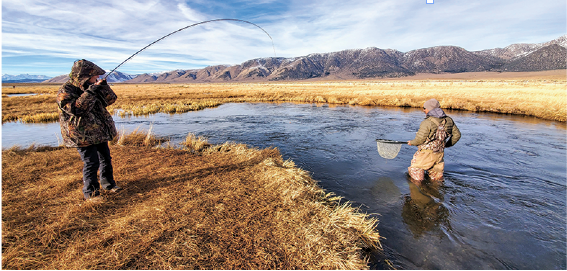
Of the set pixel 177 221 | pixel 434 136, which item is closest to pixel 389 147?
pixel 434 136

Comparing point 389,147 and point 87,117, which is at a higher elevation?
point 87,117

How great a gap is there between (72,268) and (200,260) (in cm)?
143

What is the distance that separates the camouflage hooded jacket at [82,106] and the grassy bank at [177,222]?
113 centimetres

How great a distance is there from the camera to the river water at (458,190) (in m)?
3.99

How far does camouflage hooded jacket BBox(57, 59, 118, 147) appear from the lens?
149 inches

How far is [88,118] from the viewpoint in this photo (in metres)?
4.04

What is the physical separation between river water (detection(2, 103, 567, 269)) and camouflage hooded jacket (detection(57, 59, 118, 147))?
201 inches

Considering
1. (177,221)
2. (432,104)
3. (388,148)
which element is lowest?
(177,221)

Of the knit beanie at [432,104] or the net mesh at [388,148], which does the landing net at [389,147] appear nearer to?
the net mesh at [388,148]

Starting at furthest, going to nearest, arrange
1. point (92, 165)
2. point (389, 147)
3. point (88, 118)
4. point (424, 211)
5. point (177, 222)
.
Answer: point (389, 147) → point (424, 211) → point (92, 165) → point (88, 118) → point (177, 222)

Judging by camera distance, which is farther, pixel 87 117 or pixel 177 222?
pixel 87 117

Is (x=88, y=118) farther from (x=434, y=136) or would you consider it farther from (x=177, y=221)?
(x=434, y=136)

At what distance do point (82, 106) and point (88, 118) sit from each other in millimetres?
314

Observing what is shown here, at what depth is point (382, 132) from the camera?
12836 millimetres
